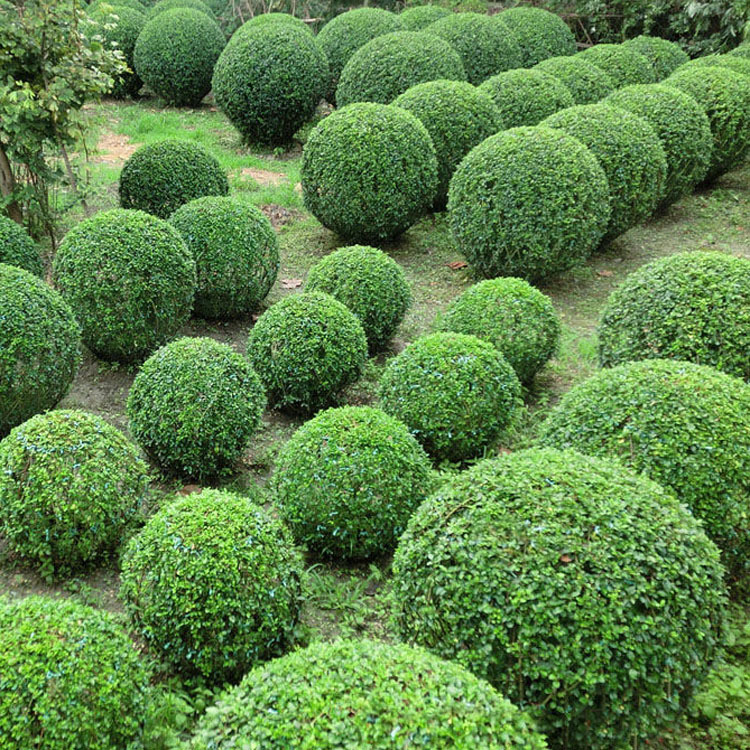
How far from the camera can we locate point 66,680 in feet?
8.72

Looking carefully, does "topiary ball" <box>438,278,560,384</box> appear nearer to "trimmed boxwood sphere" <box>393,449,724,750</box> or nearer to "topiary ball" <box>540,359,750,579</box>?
"topiary ball" <box>540,359,750,579</box>

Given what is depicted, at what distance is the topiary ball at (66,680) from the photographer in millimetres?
2557

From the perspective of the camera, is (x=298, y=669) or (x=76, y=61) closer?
(x=298, y=669)

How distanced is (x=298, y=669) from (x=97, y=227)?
14.7 feet

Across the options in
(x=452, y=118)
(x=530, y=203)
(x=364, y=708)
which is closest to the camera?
(x=364, y=708)

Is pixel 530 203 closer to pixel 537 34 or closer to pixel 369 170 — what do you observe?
pixel 369 170

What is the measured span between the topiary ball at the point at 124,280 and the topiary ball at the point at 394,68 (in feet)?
17.6

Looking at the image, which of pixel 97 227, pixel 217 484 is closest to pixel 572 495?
pixel 217 484

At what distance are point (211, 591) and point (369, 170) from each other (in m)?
5.56

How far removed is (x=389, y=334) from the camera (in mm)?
6535

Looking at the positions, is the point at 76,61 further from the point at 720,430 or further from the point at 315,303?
the point at 720,430

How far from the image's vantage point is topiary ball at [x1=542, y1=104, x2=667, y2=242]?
768 cm

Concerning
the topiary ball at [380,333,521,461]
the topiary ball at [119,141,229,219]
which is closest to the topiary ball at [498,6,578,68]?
the topiary ball at [119,141,229,219]

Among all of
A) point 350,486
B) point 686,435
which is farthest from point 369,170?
point 686,435
